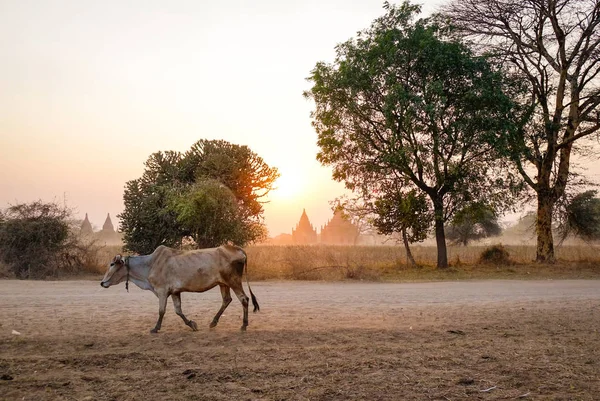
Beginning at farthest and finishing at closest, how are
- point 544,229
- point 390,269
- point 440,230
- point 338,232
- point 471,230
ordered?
1. point 338,232
2. point 471,230
3. point 544,229
4. point 440,230
5. point 390,269

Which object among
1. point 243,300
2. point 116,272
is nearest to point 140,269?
point 116,272

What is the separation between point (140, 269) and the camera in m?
10.2

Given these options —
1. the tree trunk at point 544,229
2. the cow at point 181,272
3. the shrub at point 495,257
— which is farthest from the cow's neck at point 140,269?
the tree trunk at point 544,229

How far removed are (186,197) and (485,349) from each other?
1846 centimetres

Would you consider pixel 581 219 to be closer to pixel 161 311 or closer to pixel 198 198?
pixel 198 198

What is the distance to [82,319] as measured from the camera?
1066 cm

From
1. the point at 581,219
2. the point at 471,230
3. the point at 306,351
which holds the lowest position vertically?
the point at 306,351

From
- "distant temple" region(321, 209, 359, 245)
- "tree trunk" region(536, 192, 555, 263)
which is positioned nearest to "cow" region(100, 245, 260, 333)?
"tree trunk" region(536, 192, 555, 263)

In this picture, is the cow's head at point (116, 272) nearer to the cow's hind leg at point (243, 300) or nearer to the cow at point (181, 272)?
the cow at point (181, 272)

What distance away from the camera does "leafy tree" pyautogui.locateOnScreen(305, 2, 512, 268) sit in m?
24.7

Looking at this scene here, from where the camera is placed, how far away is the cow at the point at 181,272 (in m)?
9.76

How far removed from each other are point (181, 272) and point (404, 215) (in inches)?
732

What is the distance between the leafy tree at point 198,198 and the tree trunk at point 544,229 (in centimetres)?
1554

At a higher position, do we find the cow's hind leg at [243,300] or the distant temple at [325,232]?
the distant temple at [325,232]
